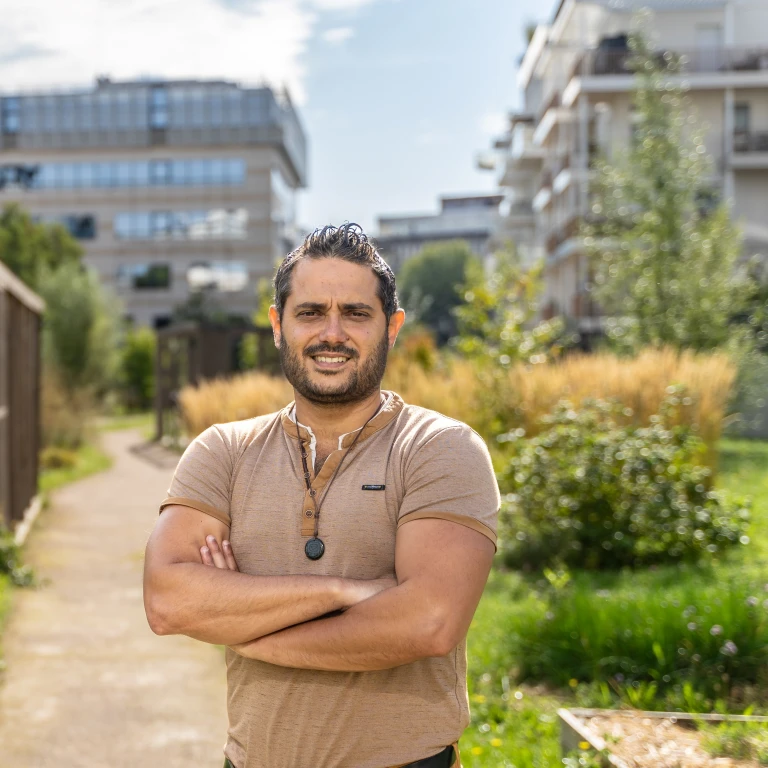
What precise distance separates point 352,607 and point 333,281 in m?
0.72

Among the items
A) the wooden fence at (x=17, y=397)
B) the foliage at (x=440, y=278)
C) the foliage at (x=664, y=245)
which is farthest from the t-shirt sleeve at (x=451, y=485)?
the foliage at (x=440, y=278)

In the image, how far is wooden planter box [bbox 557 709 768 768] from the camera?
11.3 feet

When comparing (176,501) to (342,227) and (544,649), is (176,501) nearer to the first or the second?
(342,227)

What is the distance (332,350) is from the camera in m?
2.36

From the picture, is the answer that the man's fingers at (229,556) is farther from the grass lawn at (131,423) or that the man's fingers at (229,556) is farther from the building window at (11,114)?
the building window at (11,114)

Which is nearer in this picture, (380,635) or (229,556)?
(380,635)

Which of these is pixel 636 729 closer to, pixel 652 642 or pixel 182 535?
pixel 652 642

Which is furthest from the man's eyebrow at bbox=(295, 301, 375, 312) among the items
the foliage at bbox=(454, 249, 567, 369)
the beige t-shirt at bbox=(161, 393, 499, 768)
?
the foliage at bbox=(454, 249, 567, 369)

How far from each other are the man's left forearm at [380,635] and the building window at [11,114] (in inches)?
2412

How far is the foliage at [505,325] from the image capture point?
31.9 ft

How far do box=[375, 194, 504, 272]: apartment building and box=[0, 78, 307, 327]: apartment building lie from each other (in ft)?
195

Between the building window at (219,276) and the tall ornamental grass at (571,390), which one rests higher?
the building window at (219,276)

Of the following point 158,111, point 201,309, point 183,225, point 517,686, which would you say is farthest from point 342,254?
point 158,111

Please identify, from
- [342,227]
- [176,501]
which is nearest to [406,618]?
[176,501]
